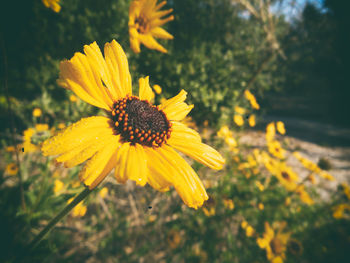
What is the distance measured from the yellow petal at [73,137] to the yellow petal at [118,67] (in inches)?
7.1

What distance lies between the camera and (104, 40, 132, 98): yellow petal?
0.68 meters

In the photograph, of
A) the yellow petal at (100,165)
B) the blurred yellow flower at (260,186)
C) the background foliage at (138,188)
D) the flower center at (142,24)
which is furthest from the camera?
the blurred yellow flower at (260,186)

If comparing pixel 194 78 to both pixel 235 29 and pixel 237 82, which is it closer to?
pixel 237 82

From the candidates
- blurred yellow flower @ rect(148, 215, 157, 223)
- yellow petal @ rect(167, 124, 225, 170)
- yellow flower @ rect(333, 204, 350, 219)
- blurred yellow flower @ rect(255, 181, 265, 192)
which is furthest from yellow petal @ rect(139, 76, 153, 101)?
yellow flower @ rect(333, 204, 350, 219)

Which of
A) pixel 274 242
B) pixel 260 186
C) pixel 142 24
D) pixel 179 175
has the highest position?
pixel 142 24

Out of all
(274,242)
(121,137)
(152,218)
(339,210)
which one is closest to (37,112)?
(152,218)

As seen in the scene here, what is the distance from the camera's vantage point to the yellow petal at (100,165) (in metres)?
0.48

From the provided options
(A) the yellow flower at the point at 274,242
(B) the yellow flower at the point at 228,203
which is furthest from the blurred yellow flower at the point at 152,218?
(A) the yellow flower at the point at 274,242

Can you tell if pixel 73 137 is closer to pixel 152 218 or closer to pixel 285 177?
pixel 152 218

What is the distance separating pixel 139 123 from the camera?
2.22ft

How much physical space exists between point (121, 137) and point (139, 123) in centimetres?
8

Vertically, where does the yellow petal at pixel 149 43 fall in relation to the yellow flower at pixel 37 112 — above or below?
above

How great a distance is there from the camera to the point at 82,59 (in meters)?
0.59

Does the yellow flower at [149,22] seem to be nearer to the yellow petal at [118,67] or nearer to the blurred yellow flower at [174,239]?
the yellow petal at [118,67]
